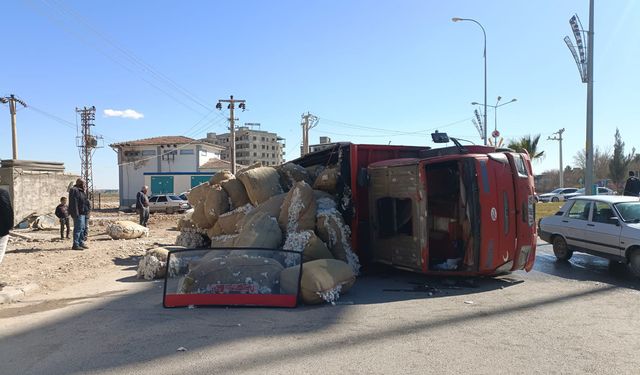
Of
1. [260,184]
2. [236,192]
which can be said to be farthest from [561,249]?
[236,192]

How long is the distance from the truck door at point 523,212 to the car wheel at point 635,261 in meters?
2.41

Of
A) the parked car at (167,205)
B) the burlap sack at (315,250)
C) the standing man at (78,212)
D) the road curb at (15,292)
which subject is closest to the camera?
the road curb at (15,292)

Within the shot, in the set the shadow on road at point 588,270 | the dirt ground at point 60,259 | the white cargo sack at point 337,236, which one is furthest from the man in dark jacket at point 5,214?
the shadow on road at point 588,270

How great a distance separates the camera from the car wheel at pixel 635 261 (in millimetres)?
8586

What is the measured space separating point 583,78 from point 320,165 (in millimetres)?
11731

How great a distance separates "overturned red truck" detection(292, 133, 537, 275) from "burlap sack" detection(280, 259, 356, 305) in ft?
5.16

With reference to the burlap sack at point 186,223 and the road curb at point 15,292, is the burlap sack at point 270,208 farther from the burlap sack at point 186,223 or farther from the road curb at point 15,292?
the road curb at point 15,292

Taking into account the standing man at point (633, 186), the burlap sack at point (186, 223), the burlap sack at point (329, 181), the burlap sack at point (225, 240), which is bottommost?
the burlap sack at point (225, 240)

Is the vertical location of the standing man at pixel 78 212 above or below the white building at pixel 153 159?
below

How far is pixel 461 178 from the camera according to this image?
7473 millimetres

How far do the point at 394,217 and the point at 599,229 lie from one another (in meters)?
4.41

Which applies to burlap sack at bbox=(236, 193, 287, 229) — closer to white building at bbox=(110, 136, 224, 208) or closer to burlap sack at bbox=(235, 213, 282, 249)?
burlap sack at bbox=(235, 213, 282, 249)

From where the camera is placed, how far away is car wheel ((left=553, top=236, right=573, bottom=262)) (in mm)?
10677

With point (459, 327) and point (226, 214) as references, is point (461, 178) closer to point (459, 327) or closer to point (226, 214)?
point (459, 327)
